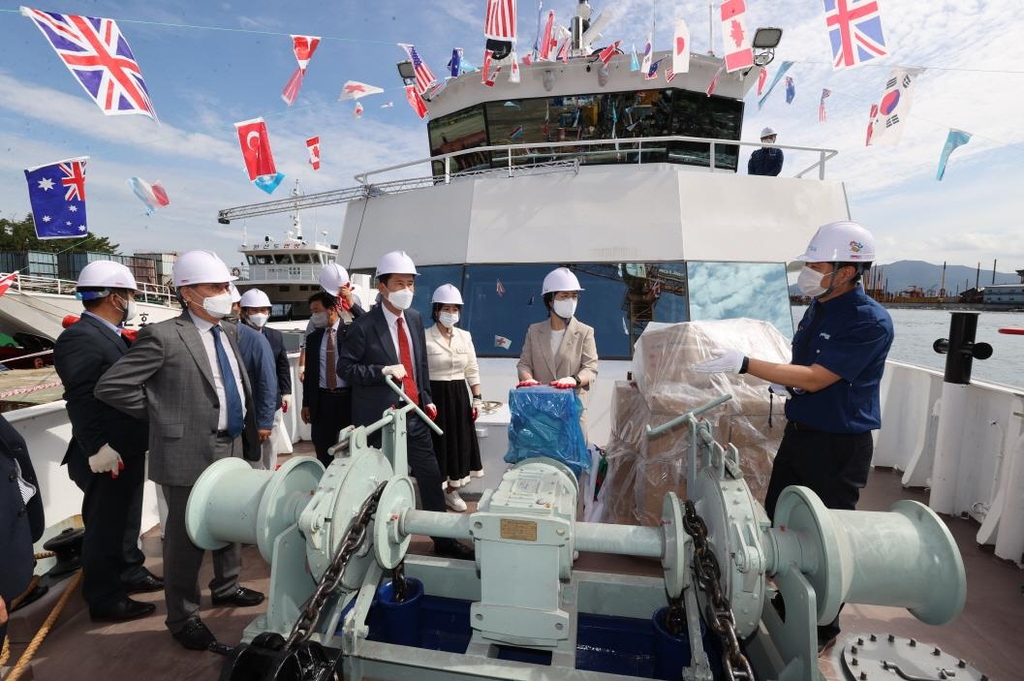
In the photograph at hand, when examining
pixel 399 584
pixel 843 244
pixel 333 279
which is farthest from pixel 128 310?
pixel 843 244

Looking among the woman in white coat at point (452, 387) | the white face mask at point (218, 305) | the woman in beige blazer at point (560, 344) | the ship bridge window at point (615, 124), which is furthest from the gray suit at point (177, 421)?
the ship bridge window at point (615, 124)

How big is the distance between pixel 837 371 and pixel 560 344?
1.69 metres

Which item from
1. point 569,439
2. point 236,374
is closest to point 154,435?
point 236,374

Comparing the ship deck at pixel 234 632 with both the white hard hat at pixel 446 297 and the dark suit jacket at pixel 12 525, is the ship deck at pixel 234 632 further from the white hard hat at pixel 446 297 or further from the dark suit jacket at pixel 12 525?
the white hard hat at pixel 446 297

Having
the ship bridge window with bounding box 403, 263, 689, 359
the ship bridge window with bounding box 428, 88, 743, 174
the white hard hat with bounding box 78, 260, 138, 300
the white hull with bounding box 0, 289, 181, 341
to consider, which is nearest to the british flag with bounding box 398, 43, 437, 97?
the ship bridge window with bounding box 428, 88, 743, 174

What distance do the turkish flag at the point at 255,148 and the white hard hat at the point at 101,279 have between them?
15.2 ft

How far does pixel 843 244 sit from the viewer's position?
94.2 inches

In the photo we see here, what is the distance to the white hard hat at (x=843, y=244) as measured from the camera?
2.36 metres

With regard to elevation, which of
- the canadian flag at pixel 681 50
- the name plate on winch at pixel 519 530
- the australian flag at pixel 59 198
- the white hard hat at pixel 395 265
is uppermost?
the canadian flag at pixel 681 50

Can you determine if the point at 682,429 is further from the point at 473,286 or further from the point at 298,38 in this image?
the point at 298,38

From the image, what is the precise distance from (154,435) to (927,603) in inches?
128

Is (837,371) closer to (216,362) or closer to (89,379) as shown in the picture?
(216,362)

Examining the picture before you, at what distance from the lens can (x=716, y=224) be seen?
5.55 meters

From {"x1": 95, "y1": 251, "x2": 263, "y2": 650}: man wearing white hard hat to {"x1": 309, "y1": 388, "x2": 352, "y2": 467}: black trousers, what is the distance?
1249 millimetres
